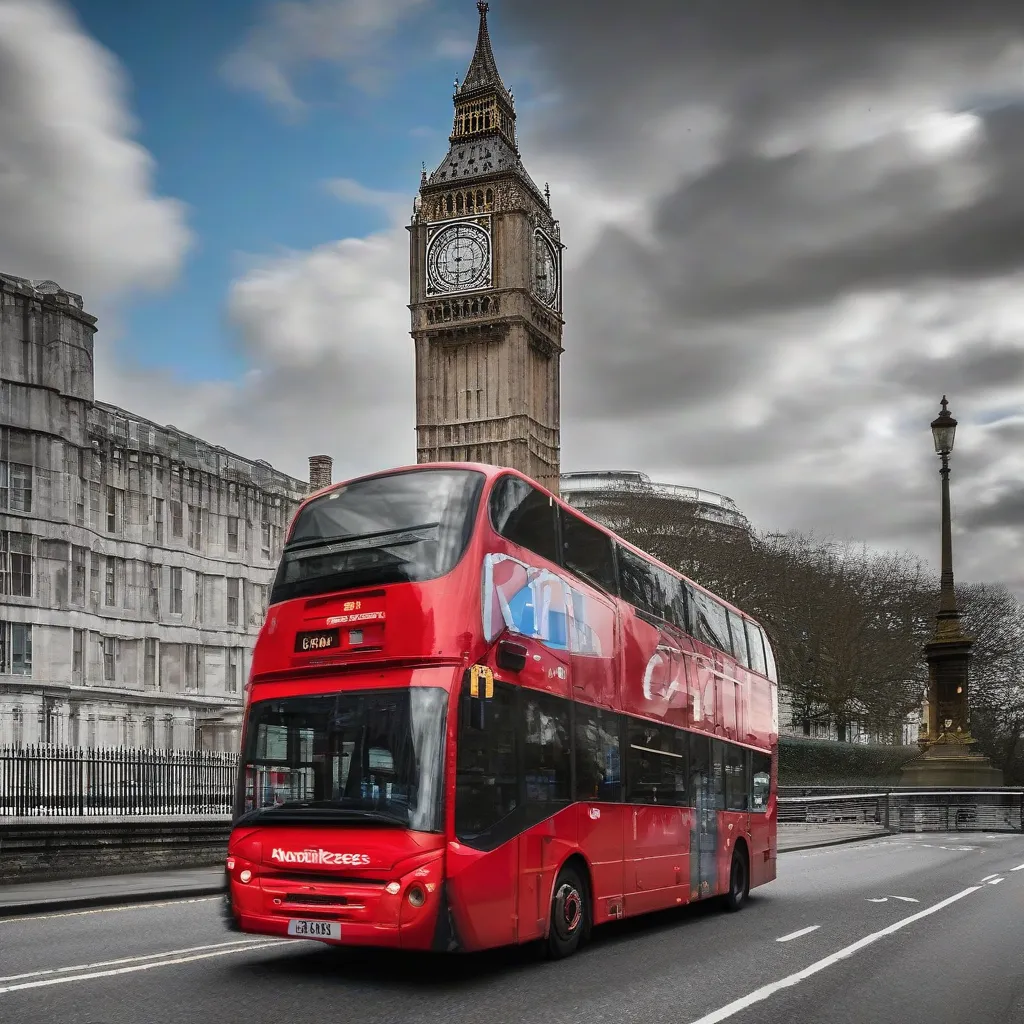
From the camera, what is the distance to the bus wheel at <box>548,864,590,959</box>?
1094cm

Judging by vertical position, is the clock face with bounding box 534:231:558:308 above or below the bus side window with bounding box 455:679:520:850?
above

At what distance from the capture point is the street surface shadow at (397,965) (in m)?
9.84

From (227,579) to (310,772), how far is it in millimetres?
48814

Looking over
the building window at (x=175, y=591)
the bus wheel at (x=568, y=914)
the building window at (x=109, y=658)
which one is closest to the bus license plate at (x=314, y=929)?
the bus wheel at (x=568, y=914)

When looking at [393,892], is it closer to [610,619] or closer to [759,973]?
[759,973]

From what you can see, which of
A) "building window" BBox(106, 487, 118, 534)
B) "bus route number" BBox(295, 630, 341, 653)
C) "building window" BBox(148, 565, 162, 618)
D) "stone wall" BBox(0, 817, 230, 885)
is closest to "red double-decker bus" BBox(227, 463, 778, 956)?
"bus route number" BBox(295, 630, 341, 653)

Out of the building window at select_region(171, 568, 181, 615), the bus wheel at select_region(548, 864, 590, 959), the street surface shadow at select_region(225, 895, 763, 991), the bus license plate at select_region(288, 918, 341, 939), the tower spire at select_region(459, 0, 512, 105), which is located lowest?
the street surface shadow at select_region(225, 895, 763, 991)

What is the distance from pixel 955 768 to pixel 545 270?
70.5 m

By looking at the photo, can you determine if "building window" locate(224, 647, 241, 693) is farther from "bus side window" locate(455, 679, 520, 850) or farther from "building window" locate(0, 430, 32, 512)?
"bus side window" locate(455, 679, 520, 850)

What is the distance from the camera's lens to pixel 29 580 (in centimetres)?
4228

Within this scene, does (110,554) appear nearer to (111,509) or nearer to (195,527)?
(111,509)

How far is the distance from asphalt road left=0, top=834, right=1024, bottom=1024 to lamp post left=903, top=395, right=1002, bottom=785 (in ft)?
69.0

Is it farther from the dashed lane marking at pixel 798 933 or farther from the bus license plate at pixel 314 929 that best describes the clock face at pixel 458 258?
the bus license plate at pixel 314 929

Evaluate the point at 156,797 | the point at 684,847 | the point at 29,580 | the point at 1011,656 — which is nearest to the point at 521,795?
the point at 684,847
